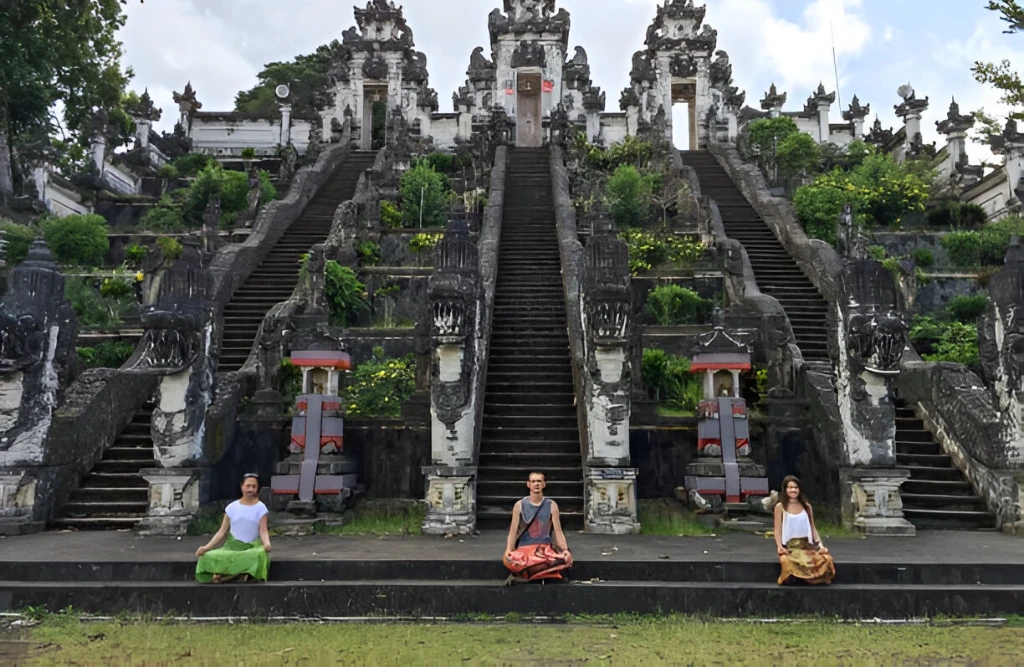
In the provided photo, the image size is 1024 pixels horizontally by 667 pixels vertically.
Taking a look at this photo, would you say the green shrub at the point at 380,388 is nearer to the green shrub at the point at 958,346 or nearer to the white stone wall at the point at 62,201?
the green shrub at the point at 958,346

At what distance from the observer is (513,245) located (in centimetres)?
1549

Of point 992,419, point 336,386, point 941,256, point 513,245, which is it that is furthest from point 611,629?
point 941,256

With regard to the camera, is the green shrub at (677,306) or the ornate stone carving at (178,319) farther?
the green shrub at (677,306)

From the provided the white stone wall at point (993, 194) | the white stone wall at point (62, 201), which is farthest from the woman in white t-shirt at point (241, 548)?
the white stone wall at point (62, 201)

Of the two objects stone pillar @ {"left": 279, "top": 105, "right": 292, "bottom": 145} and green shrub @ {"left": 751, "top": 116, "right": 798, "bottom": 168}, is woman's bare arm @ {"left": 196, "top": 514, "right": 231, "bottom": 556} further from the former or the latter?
stone pillar @ {"left": 279, "top": 105, "right": 292, "bottom": 145}

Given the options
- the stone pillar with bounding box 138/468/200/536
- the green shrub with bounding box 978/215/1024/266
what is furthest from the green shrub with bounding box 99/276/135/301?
the green shrub with bounding box 978/215/1024/266

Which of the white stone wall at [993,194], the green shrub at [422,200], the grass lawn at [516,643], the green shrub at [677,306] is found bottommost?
the grass lawn at [516,643]

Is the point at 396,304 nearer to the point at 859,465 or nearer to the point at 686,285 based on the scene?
the point at 686,285

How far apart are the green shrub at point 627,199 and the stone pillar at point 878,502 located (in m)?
10.9

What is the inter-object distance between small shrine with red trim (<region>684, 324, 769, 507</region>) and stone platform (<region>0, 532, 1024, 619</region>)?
5.62 feet

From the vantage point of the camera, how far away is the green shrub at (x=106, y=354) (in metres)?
12.7

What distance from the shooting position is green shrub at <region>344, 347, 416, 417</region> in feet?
33.8

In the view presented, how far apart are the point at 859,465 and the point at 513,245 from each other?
8.84 meters

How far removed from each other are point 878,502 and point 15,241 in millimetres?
18575
